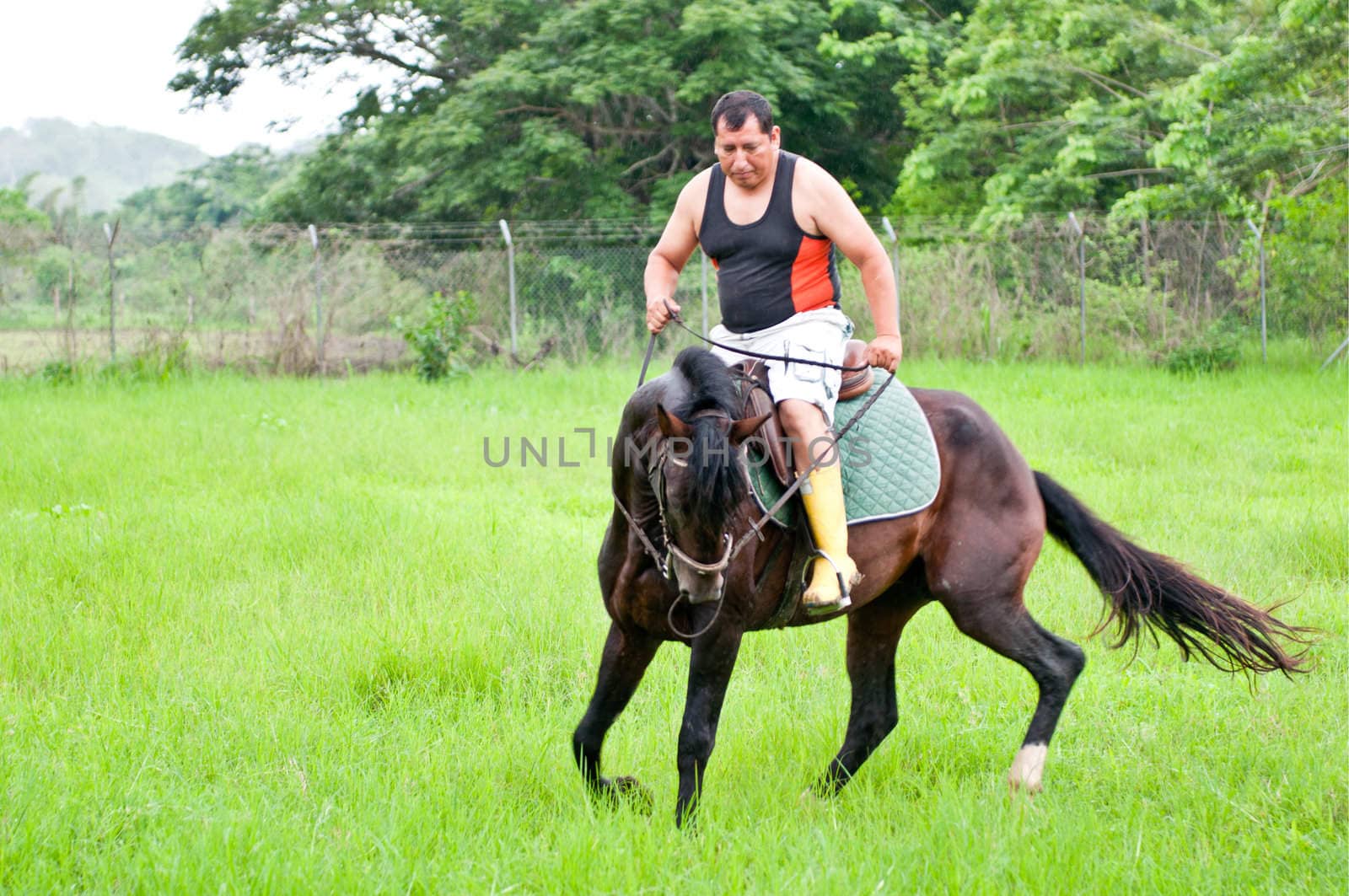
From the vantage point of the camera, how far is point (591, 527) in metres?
7.91

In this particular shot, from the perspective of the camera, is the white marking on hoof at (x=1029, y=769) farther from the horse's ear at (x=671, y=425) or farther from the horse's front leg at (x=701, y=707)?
the horse's ear at (x=671, y=425)

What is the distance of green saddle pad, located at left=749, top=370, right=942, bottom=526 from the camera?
409 centimetres

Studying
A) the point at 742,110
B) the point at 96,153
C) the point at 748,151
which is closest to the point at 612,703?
the point at 748,151

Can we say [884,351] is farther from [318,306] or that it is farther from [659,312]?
[318,306]

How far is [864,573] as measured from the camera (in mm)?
4078

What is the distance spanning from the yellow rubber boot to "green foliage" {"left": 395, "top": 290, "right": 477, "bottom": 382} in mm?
11233

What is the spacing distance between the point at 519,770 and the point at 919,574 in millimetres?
1656

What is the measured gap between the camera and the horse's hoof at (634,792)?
12.3 ft

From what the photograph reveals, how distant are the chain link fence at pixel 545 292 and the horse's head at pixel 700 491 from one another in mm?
12243

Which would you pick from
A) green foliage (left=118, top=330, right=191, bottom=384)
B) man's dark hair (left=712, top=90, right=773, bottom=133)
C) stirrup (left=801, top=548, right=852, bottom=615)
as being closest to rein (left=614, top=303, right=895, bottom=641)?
stirrup (left=801, top=548, right=852, bottom=615)

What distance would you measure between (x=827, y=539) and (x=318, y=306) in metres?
12.9

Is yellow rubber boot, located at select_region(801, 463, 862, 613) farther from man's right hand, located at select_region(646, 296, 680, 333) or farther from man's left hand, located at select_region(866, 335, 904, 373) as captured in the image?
man's right hand, located at select_region(646, 296, 680, 333)

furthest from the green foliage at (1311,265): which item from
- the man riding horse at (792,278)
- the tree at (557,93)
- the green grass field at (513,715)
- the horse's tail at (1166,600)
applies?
the man riding horse at (792,278)

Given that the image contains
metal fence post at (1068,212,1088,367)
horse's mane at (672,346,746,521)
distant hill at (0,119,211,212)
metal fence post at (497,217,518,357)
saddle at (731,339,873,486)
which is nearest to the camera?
horse's mane at (672,346,746,521)
